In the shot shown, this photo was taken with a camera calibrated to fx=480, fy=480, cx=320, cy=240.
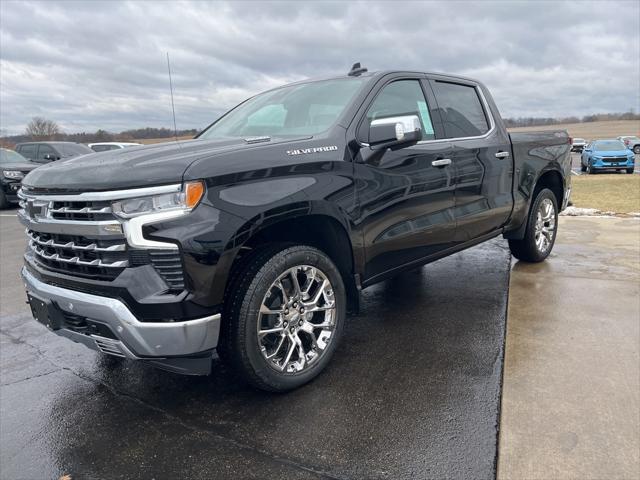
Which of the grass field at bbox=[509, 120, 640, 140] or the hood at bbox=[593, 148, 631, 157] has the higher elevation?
the grass field at bbox=[509, 120, 640, 140]

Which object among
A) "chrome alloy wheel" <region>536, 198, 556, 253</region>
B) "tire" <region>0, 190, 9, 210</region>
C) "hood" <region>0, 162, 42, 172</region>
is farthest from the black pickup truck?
"tire" <region>0, 190, 9, 210</region>

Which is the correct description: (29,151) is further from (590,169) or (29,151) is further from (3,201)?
(590,169)

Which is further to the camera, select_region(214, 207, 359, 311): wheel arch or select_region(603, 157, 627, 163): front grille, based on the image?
select_region(603, 157, 627, 163): front grille

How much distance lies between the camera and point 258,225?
8.20 feet

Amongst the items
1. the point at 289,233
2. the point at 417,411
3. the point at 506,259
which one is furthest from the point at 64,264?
the point at 506,259

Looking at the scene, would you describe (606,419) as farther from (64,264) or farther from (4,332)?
(4,332)

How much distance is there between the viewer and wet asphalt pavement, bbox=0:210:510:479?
222cm

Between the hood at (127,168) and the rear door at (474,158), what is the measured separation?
174 cm

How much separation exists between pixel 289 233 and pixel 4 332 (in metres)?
2.74

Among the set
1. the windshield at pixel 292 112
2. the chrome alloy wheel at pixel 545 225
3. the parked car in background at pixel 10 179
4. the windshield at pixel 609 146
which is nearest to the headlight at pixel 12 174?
the parked car in background at pixel 10 179

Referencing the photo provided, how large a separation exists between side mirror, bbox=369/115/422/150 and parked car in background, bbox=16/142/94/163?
A: 13.4 metres

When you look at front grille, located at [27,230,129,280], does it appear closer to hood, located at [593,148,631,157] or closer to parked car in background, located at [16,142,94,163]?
parked car in background, located at [16,142,94,163]

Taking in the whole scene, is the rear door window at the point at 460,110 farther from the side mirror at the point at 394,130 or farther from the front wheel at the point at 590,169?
the front wheel at the point at 590,169

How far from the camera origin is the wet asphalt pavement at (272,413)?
2225 mm
